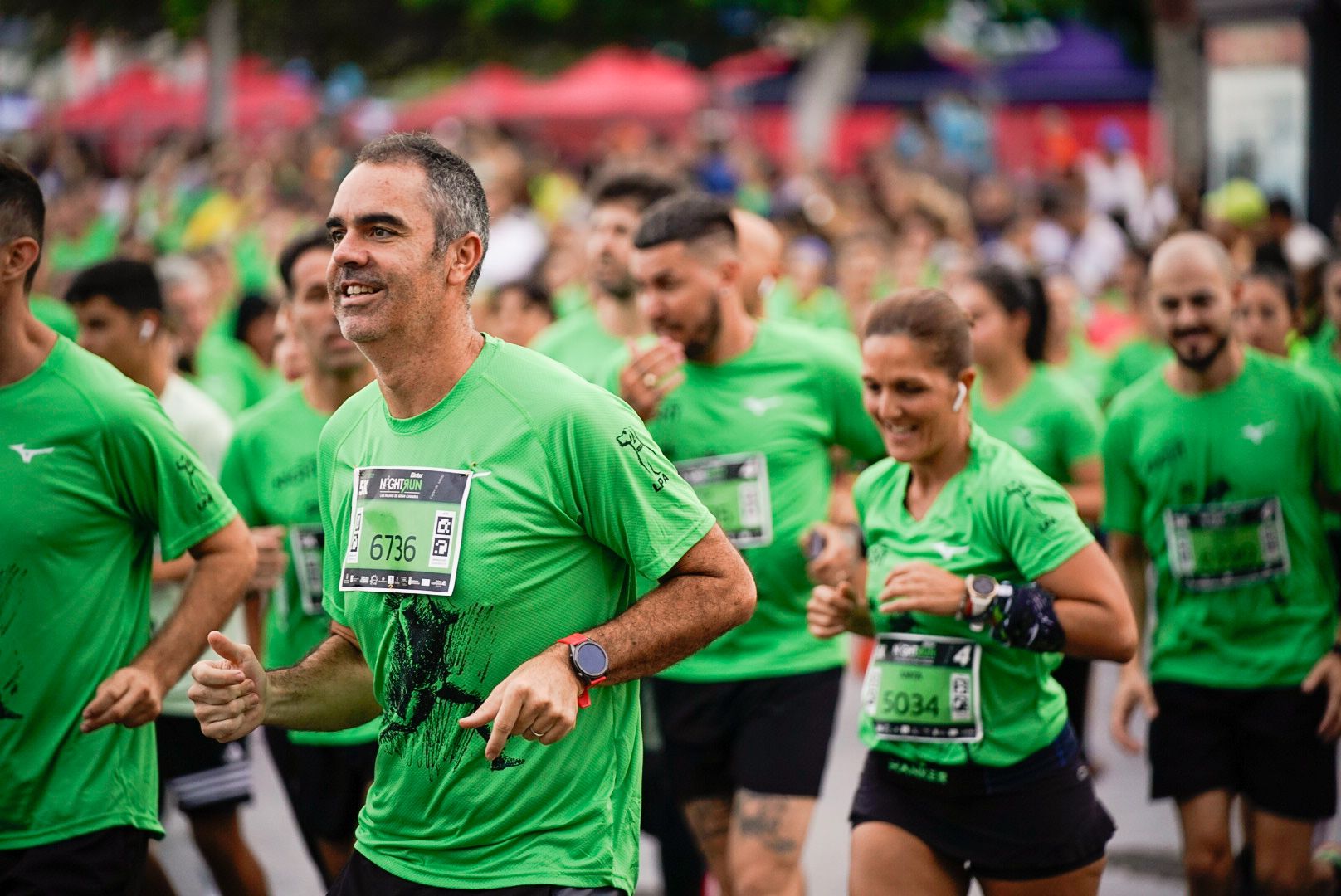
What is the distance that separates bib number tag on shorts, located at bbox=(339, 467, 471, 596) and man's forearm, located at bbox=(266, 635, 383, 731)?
23cm

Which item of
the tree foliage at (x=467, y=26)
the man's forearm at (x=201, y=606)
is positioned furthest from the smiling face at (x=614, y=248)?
the tree foliage at (x=467, y=26)

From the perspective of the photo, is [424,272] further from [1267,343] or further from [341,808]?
[1267,343]

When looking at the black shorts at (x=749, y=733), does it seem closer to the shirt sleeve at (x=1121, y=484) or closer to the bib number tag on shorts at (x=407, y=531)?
the shirt sleeve at (x=1121, y=484)

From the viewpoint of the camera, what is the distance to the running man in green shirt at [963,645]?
168 inches

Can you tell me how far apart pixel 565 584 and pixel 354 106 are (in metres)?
29.2

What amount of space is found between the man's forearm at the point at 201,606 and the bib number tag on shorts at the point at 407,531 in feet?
2.61

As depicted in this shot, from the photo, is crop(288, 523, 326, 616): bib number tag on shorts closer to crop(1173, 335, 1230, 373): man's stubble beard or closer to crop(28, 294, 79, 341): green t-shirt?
crop(1173, 335, 1230, 373): man's stubble beard

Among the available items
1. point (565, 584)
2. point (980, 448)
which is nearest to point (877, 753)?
point (980, 448)

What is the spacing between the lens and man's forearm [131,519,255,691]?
4008 millimetres

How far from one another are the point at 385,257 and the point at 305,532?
2.19m

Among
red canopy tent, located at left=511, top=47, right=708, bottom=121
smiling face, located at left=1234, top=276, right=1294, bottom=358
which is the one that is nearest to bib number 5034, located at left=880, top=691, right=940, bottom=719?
smiling face, located at left=1234, top=276, right=1294, bottom=358

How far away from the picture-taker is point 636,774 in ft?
11.4

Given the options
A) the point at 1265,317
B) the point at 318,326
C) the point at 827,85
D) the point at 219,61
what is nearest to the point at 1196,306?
the point at 1265,317

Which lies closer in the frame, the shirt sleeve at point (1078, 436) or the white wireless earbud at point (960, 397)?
the white wireless earbud at point (960, 397)
